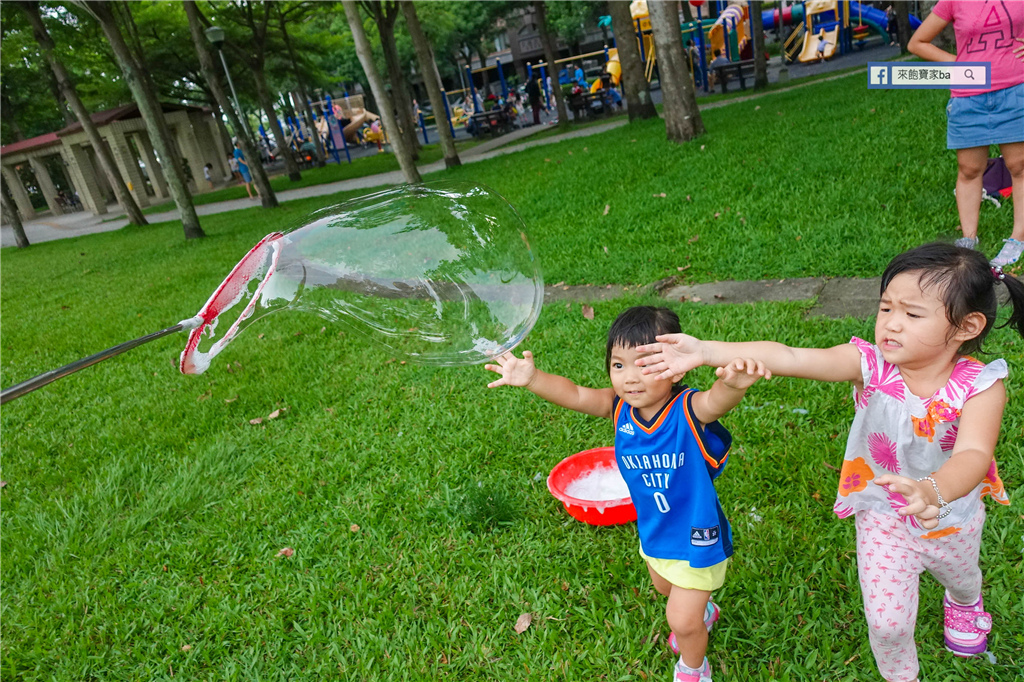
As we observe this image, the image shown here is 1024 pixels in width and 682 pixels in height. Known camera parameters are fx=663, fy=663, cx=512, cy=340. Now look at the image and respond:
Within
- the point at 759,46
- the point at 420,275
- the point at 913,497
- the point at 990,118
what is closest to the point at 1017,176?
the point at 990,118

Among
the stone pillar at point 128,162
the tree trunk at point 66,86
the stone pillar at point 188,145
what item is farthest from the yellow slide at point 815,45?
the stone pillar at point 128,162

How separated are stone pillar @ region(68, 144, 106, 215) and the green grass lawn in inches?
1035

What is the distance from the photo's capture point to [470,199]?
249cm

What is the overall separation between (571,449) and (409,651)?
1330 mm

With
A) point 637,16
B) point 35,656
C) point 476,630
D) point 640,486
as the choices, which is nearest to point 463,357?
point 640,486

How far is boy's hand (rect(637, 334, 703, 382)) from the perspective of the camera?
1.70m

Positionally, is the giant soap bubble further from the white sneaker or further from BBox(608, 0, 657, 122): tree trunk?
BBox(608, 0, 657, 122): tree trunk

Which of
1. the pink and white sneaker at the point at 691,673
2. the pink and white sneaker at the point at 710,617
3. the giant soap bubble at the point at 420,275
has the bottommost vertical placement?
the pink and white sneaker at the point at 710,617

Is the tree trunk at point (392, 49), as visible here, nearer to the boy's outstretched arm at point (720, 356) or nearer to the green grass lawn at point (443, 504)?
the green grass lawn at point (443, 504)

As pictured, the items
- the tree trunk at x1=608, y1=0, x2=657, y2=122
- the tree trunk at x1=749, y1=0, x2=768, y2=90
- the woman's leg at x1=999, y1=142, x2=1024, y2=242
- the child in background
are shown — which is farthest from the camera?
the child in background

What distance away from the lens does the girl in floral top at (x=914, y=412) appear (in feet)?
5.34

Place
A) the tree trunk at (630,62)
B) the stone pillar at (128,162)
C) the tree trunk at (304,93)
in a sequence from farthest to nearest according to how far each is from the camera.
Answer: the stone pillar at (128,162), the tree trunk at (304,93), the tree trunk at (630,62)

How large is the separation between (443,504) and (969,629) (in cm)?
212

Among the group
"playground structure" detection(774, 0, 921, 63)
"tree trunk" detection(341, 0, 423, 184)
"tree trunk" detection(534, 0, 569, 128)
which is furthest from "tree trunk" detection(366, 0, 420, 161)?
"playground structure" detection(774, 0, 921, 63)
